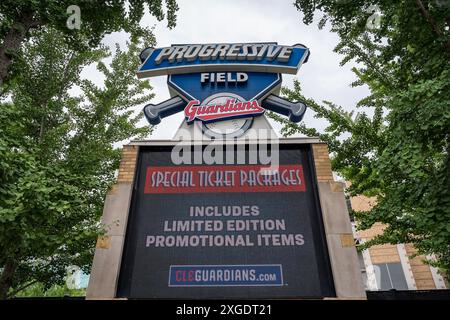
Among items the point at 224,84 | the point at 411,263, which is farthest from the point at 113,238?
the point at 411,263

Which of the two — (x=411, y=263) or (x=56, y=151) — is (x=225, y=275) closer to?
(x=56, y=151)

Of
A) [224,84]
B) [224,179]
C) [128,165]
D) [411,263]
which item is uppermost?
[224,84]

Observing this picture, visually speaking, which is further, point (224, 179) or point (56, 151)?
point (56, 151)

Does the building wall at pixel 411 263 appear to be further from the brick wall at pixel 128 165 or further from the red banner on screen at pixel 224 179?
the brick wall at pixel 128 165

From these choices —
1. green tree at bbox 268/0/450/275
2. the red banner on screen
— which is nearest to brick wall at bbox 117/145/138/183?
the red banner on screen

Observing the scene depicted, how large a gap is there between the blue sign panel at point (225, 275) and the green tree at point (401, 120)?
281 centimetres

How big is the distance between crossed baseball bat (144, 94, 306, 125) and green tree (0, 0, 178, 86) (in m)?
2.66

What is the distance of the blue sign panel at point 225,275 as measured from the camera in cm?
467

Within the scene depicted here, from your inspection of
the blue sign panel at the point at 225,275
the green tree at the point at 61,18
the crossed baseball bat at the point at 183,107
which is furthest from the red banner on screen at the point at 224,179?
the green tree at the point at 61,18

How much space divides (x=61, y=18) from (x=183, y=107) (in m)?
3.47

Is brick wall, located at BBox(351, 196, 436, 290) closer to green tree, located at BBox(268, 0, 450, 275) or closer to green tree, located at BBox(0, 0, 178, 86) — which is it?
green tree, located at BBox(268, 0, 450, 275)

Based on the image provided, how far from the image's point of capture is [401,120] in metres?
5.89

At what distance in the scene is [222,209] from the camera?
540cm
